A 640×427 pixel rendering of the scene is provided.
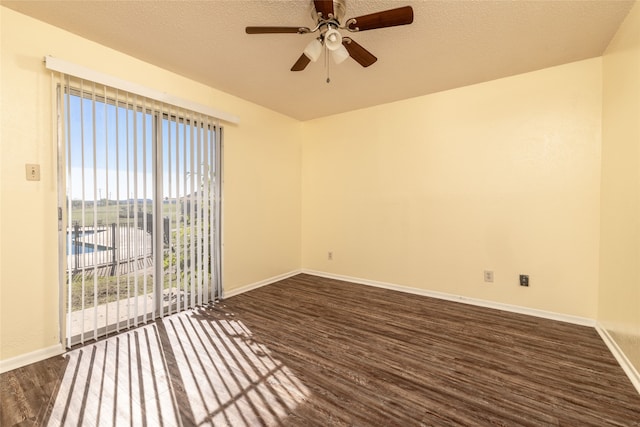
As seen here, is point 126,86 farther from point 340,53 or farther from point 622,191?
point 622,191

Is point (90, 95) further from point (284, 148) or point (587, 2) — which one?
point (587, 2)

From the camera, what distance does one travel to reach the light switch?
2031mm

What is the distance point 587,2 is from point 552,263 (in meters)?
2.19

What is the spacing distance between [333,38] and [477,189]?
235 centimetres

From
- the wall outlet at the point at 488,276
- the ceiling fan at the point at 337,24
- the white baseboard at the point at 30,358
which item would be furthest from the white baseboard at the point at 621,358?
the white baseboard at the point at 30,358

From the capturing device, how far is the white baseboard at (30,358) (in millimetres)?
1921

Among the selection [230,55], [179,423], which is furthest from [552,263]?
[230,55]

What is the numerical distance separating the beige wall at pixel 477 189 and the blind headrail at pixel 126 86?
182cm

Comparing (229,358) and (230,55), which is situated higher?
(230,55)

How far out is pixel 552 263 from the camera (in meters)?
2.81

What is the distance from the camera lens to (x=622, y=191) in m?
2.09

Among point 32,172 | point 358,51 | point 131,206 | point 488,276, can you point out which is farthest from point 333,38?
point 488,276

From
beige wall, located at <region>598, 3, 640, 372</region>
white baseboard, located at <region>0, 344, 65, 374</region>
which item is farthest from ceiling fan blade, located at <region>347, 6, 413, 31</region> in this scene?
white baseboard, located at <region>0, 344, 65, 374</region>

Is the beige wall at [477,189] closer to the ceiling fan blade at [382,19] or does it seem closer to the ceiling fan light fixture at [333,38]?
the ceiling fan blade at [382,19]
